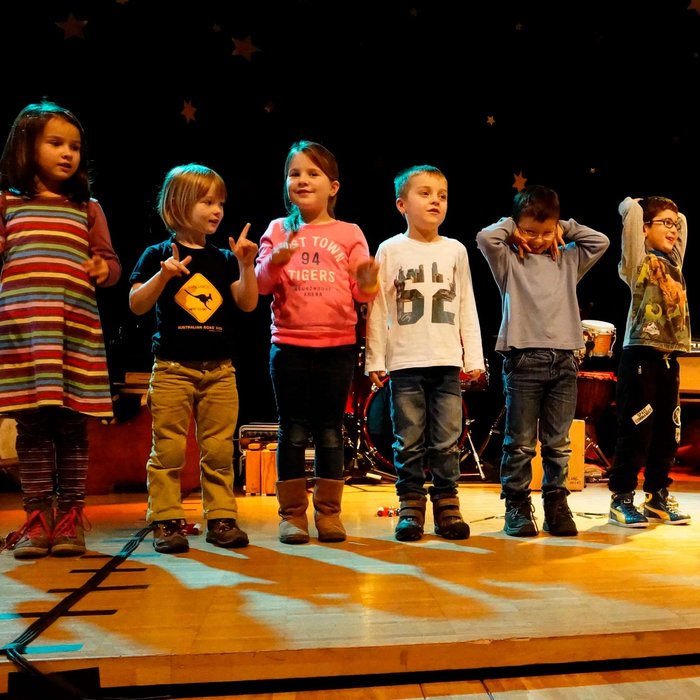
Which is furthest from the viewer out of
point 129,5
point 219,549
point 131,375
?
point 129,5

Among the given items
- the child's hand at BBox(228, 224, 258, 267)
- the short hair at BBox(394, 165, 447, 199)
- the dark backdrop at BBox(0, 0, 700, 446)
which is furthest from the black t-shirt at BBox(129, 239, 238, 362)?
the dark backdrop at BBox(0, 0, 700, 446)

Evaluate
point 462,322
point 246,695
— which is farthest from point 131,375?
point 246,695

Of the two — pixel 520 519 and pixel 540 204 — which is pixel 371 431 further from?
pixel 540 204

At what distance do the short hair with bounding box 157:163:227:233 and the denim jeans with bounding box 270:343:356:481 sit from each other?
→ 0.49 metres

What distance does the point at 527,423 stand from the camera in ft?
7.89

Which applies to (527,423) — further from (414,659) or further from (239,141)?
(239,141)

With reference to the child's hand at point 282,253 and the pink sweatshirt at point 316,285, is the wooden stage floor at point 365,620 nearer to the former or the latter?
the pink sweatshirt at point 316,285

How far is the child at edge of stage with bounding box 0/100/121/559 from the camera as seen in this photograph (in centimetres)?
206

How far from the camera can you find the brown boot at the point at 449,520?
7.56ft

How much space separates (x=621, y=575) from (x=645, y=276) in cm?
127

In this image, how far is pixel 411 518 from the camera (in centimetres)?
231

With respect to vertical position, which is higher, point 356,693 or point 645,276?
point 645,276

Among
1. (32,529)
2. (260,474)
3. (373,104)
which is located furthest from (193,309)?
(373,104)

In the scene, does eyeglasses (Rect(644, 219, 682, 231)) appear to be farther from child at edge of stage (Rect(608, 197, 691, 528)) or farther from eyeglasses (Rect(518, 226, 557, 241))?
eyeglasses (Rect(518, 226, 557, 241))
